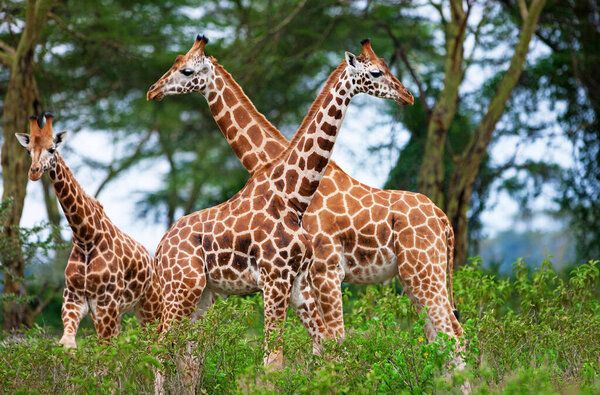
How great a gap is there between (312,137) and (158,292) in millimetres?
1883

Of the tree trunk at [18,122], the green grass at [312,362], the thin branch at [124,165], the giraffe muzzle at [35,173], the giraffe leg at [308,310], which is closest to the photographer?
the green grass at [312,362]

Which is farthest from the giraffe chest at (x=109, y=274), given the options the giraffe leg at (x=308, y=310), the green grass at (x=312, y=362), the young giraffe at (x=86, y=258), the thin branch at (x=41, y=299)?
the thin branch at (x=41, y=299)

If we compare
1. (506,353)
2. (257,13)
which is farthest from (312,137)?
(257,13)

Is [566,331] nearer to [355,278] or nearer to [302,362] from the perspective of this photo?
[355,278]

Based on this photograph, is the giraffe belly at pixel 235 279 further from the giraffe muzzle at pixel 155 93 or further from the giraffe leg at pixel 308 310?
the giraffe muzzle at pixel 155 93

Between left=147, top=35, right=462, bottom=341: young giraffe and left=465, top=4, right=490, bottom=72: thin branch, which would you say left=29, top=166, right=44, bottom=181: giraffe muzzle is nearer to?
left=147, top=35, right=462, bottom=341: young giraffe

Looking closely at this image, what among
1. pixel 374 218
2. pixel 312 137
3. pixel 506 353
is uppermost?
pixel 312 137

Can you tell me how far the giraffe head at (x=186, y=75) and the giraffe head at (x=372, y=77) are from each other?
1222 millimetres

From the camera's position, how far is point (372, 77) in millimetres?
5953

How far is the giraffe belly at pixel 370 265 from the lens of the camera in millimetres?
6484

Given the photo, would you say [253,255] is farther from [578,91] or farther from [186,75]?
[578,91]

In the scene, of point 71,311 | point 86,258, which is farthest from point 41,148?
point 71,311

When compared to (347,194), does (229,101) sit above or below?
above

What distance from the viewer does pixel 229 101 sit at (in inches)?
252
